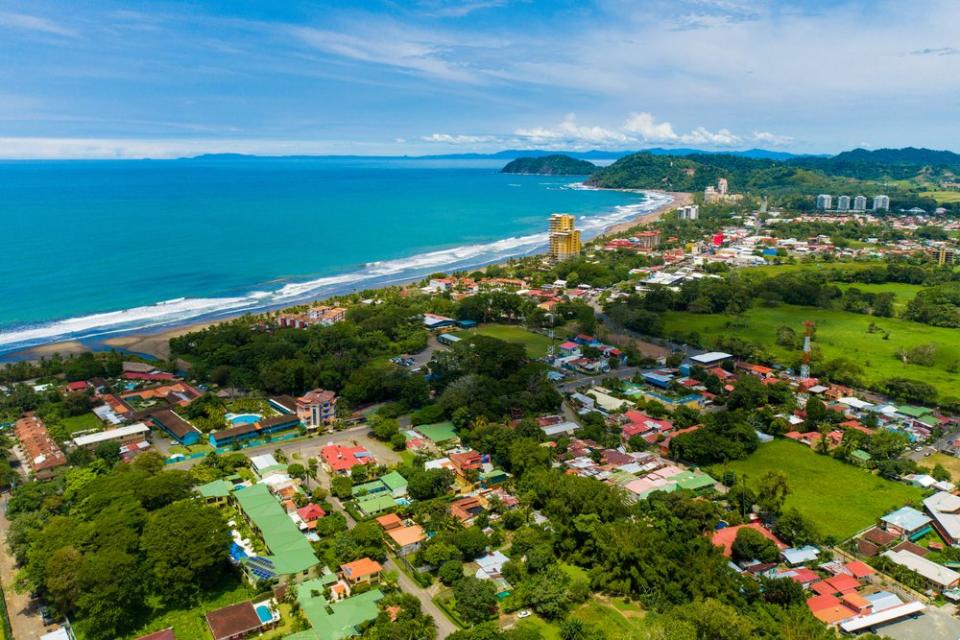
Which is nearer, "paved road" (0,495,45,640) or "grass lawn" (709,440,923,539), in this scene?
"paved road" (0,495,45,640)

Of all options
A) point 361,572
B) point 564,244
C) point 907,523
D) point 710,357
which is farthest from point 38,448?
point 564,244

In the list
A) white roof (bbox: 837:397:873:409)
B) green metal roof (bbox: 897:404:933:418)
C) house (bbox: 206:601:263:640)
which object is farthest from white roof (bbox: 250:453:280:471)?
green metal roof (bbox: 897:404:933:418)

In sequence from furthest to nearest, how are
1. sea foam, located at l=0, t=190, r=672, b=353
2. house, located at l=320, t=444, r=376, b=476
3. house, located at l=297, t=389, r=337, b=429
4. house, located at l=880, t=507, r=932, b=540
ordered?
sea foam, located at l=0, t=190, r=672, b=353 → house, located at l=297, t=389, r=337, b=429 → house, located at l=320, t=444, r=376, b=476 → house, located at l=880, t=507, r=932, b=540

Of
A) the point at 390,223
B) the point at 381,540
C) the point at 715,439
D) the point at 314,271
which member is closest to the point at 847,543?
the point at 715,439

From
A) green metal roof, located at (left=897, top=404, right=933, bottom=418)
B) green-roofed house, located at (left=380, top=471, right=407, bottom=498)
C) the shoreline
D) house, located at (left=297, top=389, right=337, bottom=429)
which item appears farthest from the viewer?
the shoreline

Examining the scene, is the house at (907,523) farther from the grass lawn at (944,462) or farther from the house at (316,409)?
the house at (316,409)

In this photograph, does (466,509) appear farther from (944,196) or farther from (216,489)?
(944,196)

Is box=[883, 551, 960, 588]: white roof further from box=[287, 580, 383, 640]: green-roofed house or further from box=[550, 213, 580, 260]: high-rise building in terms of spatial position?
box=[550, 213, 580, 260]: high-rise building
